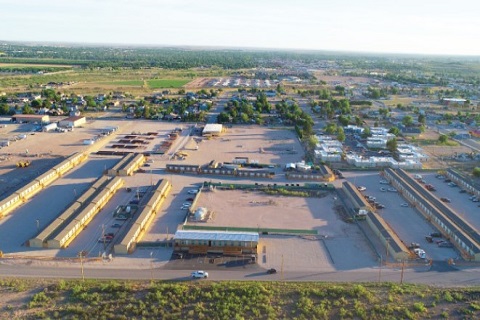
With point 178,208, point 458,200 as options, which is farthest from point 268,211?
point 458,200

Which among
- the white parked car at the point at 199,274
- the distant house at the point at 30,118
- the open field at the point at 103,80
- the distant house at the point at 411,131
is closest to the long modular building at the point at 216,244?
the white parked car at the point at 199,274

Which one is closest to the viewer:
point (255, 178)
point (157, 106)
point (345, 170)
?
point (255, 178)

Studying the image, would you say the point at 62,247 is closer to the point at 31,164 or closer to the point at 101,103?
the point at 31,164

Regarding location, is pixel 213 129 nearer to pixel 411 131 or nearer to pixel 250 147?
pixel 250 147

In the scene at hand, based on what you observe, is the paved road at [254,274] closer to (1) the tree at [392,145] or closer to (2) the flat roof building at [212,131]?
(1) the tree at [392,145]

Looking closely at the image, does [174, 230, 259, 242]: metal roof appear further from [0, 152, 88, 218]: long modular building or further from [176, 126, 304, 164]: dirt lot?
[176, 126, 304, 164]: dirt lot

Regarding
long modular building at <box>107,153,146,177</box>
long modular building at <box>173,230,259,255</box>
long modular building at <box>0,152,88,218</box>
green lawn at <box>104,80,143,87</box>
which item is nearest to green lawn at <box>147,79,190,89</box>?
green lawn at <box>104,80,143,87</box>

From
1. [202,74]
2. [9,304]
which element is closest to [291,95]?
[202,74]
